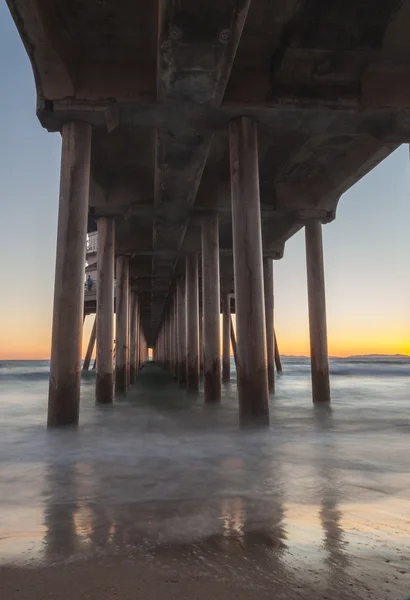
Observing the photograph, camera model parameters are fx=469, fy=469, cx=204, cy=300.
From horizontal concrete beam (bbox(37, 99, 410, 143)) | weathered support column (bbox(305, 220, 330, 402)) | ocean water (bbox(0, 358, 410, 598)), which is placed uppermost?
horizontal concrete beam (bbox(37, 99, 410, 143))

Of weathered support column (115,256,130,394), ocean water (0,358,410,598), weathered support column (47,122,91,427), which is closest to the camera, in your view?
ocean water (0,358,410,598)

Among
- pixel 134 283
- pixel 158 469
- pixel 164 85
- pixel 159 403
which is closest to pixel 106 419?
pixel 159 403

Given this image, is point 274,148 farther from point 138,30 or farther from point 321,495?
point 321,495

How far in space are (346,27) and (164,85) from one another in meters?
2.89

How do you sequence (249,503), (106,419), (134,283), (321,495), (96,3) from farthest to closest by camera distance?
(134,283) < (106,419) < (96,3) < (321,495) < (249,503)

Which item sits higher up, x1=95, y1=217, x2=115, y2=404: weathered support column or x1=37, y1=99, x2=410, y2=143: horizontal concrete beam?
x1=37, y1=99, x2=410, y2=143: horizontal concrete beam

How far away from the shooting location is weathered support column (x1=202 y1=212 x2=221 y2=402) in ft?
39.9

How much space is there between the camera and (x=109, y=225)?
506 inches

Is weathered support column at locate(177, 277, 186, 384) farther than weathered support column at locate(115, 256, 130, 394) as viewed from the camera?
Yes

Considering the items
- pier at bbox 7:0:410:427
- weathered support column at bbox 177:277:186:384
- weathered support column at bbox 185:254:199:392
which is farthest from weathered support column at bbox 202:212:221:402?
weathered support column at bbox 177:277:186:384

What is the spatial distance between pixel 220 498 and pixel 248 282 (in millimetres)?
4554

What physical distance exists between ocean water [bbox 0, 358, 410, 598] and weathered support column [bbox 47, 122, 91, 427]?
2.00 ft

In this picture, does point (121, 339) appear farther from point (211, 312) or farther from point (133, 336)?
point (133, 336)

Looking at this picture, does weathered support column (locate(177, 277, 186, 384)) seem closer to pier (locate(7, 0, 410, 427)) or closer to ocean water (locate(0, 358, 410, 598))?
pier (locate(7, 0, 410, 427))
